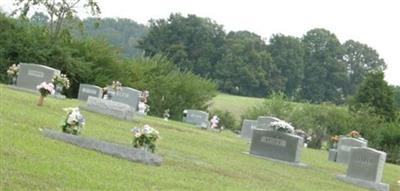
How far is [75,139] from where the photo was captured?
1238 cm

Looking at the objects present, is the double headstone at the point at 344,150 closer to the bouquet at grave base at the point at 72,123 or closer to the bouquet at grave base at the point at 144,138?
the bouquet at grave base at the point at 144,138

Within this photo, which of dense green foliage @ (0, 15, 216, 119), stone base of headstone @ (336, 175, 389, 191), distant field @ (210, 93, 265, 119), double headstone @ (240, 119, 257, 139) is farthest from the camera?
distant field @ (210, 93, 265, 119)

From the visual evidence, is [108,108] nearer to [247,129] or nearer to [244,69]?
[247,129]

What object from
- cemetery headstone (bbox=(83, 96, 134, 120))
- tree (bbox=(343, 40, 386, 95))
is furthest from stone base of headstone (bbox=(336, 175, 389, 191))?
tree (bbox=(343, 40, 386, 95))

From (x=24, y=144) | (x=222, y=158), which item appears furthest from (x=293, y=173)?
(x=24, y=144)

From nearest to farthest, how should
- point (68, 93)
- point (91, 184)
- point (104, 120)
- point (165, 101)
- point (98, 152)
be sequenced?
point (91, 184)
point (98, 152)
point (104, 120)
point (68, 93)
point (165, 101)

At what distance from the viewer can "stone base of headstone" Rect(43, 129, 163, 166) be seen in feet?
39.5

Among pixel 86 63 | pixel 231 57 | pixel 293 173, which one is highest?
pixel 231 57

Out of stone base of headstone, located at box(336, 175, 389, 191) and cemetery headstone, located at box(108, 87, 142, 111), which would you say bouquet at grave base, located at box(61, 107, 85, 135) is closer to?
stone base of headstone, located at box(336, 175, 389, 191)

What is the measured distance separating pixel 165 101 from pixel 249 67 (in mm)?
56235

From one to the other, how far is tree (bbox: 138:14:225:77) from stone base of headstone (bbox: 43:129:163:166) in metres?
76.9

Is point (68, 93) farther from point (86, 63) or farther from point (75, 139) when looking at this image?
point (75, 139)

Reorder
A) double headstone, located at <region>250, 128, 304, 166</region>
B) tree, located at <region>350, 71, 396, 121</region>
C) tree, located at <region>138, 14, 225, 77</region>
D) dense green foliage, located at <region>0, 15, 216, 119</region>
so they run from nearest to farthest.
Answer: double headstone, located at <region>250, 128, 304, 166</region> → dense green foliage, located at <region>0, 15, 216, 119</region> → tree, located at <region>350, 71, 396, 121</region> → tree, located at <region>138, 14, 225, 77</region>

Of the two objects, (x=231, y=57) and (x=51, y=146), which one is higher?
(x=231, y=57)
